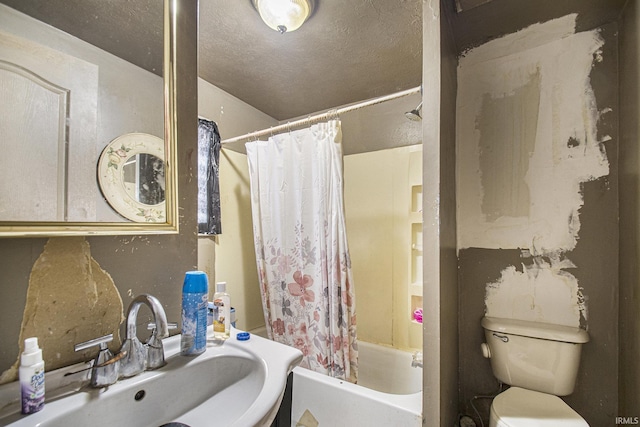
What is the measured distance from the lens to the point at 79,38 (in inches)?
28.9

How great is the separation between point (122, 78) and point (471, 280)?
1.75m

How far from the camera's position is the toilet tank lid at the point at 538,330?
123 cm

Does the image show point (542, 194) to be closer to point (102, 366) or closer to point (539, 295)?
point (539, 295)

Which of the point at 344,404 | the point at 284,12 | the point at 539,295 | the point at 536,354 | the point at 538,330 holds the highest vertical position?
the point at 284,12

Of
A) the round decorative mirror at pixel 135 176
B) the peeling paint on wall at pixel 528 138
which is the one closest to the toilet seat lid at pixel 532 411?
the peeling paint on wall at pixel 528 138

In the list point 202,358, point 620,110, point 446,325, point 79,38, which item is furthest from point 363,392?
point 620,110

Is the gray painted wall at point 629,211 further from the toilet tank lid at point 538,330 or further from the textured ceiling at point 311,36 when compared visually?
the textured ceiling at point 311,36

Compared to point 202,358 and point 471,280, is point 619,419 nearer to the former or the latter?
point 471,280

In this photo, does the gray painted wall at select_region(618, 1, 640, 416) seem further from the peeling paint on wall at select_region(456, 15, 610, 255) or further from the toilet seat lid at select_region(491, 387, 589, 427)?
the toilet seat lid at select_region(491, 387, 589, 427)

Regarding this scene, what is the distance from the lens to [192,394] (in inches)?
30.5

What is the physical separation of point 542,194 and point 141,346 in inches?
69.5

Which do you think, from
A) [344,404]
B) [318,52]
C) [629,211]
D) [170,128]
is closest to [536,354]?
[629,211]

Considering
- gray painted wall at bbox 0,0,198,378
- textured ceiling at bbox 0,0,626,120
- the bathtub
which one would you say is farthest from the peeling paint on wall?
gray painted wall at bbox 0,0,198,378

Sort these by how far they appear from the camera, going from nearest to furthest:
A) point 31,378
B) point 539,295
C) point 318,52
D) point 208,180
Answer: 1. point 31,378
2. point 539,295
3. point 318,52
4. point 208,180
